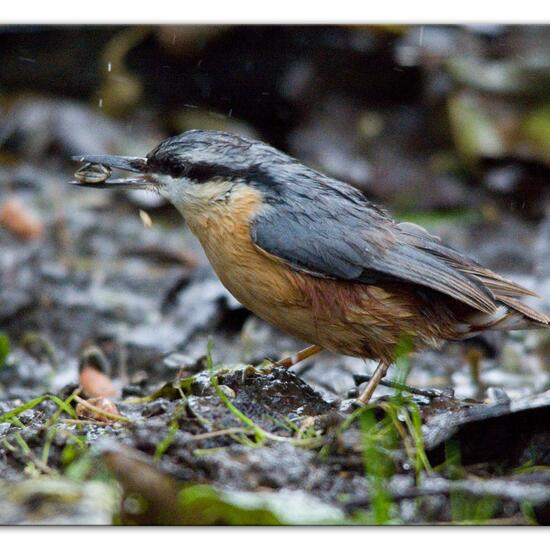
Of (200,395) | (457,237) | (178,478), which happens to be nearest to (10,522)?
(178,478)

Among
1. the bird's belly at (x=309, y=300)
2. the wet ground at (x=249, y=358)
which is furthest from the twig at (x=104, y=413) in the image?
the bird's belly at (x=309, y=300)

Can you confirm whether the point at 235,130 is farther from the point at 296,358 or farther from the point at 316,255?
the point at 316,255

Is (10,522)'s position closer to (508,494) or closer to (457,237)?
(508,494)

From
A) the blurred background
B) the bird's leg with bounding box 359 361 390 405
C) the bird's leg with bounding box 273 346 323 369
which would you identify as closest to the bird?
the bird's leg with bounding box 359 361 390 405

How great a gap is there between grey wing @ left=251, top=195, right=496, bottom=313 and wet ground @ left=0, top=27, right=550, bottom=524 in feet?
1.38

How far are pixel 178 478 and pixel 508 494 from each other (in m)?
0.99

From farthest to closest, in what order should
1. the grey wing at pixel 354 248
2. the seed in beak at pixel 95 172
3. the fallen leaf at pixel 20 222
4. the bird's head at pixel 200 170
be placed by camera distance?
the fallen leaf at pixel 20 222
the seed in beak at pixel 95 172
the bird's head at pixel 200 170
the grey wing at pixel 354 248

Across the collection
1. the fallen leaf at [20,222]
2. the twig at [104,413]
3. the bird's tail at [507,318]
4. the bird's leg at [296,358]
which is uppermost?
the bird's tail at [507,318]

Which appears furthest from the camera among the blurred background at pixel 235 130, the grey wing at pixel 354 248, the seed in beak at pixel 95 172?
the blurred background at pixel 235 130

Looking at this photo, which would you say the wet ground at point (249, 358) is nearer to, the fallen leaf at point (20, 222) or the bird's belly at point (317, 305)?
the fallen leaf at point (20, 222)

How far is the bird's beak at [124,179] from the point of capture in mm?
4234

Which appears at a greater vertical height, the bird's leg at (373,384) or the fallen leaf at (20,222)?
the bird's leg at (373,384)

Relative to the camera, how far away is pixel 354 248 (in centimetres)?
401

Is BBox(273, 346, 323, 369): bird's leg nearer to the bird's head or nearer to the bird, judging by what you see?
the bird
